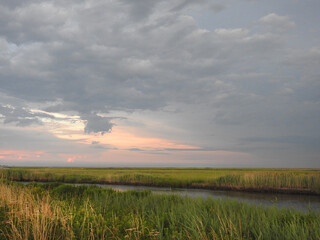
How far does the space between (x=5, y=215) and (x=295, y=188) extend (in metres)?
28.5

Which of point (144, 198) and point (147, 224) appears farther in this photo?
point (144, 198)

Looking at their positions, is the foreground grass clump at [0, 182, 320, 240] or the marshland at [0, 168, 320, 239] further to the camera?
the marshland at [0, 168, 320, 239]

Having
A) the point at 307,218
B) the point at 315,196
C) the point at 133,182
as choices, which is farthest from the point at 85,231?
the point at 133,182

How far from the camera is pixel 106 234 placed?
7047mm

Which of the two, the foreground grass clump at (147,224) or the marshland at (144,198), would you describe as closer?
the foreground grass clump at (147,224)

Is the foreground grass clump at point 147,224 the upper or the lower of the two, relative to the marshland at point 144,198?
upper

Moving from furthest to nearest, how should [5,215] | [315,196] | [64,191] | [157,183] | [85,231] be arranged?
1. [157,183]
2. [315,196]
3. [64,191]
4. [5,215]
5. [85,231]

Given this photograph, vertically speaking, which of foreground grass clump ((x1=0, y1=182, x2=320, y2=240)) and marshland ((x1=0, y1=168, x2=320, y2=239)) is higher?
foreground grass clump ((x1=0, y1=182, x2=320, y2=240))

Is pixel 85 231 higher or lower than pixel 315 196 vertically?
higher

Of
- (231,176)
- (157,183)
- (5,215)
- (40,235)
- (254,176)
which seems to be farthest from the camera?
(157,183)

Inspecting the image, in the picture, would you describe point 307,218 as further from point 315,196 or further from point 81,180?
point 81,180

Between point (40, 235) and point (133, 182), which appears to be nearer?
point (40, 235)

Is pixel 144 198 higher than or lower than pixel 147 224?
lower

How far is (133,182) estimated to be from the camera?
3862cm
